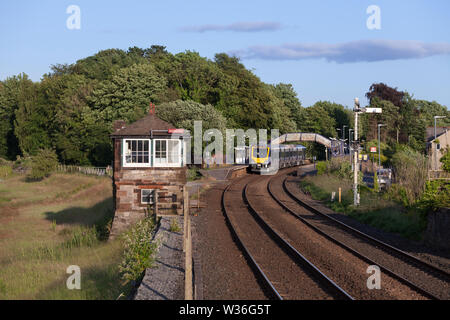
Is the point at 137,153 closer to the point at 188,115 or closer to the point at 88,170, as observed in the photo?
the point at 188,115

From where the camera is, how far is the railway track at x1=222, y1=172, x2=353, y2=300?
11.2 metres

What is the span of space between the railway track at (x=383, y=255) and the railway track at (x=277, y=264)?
189 cm

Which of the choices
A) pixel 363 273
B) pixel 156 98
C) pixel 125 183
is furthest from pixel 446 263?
pixel 156 98

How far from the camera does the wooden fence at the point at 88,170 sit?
55756 mm

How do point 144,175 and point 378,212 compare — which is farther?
point 144,175

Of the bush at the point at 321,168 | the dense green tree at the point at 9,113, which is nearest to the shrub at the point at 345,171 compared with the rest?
the bush at the point at 321,168

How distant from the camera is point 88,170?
60.3 m

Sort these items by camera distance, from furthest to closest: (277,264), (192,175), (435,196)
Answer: (192,175), (435,196), (277,264)

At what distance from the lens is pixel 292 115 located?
4154 inches

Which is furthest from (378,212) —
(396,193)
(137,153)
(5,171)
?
(5,171)

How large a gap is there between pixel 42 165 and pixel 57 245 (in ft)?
131

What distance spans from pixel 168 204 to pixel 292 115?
8436cm

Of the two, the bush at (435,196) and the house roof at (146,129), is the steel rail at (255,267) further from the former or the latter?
the bush at (435,196)
